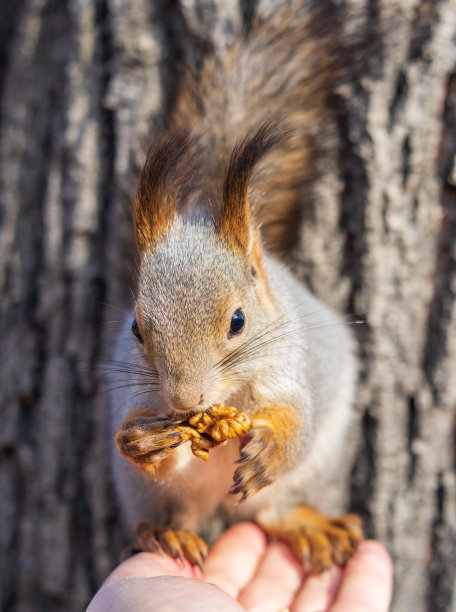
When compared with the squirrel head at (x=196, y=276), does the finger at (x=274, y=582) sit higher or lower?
lower

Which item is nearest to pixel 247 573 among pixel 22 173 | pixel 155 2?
pixel 22 173

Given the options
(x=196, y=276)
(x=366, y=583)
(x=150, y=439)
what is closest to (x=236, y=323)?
(x=196, y=276)

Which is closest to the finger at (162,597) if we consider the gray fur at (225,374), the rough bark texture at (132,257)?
the gray fur at (225,374)

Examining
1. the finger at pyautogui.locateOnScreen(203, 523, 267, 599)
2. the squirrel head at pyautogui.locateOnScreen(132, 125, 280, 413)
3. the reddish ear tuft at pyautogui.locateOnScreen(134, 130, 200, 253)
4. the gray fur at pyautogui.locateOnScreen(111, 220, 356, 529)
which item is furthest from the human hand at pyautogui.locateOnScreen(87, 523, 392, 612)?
the reddish ear tuft at pyautogui.locateOnScreen(134, 130, 200, 253)

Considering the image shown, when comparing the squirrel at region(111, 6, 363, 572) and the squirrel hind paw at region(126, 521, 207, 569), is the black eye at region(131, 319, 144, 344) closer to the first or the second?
the squirrel at region(111, 6, 363, 572)

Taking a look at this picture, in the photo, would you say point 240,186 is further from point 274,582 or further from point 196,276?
point 274,582

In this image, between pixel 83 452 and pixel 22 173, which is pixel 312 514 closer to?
pixel 83 452

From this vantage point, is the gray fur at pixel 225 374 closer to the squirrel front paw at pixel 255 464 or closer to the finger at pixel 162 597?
the squirrel front paw at pixel 255 464
